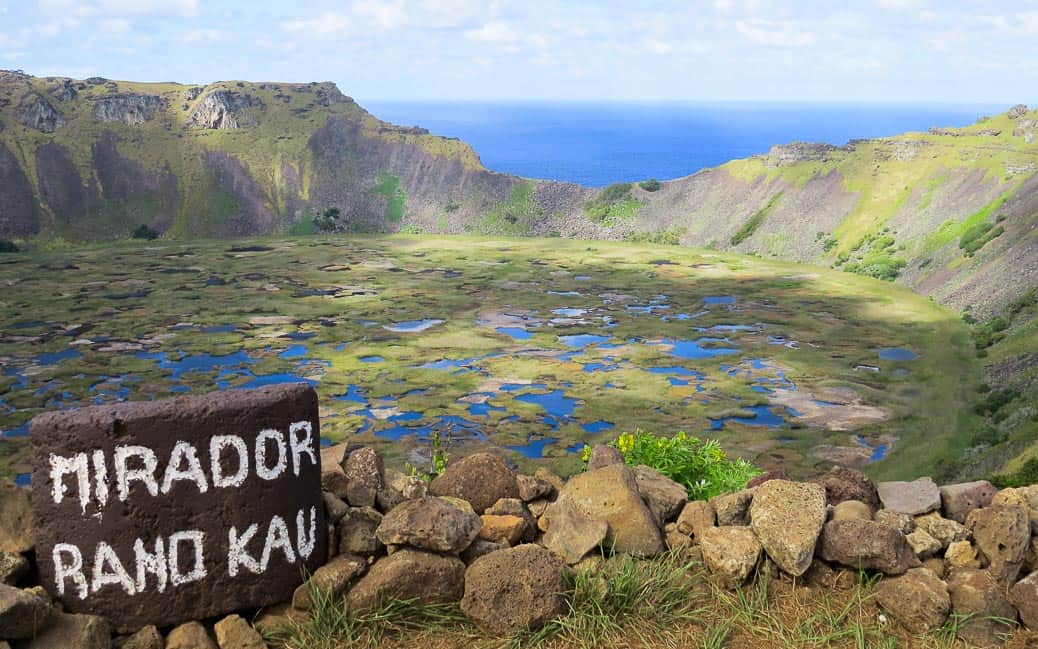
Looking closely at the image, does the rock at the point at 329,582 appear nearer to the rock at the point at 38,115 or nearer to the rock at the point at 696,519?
the rock at the point at 696,519

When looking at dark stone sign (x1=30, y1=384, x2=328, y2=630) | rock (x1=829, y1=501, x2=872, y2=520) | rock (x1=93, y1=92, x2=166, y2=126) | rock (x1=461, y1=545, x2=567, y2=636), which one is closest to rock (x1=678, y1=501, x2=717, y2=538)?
rock (x1=829, y1=501, x2=872, y2=520)

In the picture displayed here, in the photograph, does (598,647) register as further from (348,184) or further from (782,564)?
(348,184)

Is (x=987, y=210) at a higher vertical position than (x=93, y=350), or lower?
higher

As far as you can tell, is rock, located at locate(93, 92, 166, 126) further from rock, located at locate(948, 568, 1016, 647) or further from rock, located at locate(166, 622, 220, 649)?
rock, located at locate(948, 568, 1016, 647)

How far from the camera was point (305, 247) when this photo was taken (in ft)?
Answer: 314

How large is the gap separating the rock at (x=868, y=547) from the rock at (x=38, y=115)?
127322mm

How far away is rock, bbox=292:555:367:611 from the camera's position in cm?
779

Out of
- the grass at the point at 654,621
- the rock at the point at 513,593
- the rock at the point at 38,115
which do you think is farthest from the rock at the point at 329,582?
the rock at the point at 38,115

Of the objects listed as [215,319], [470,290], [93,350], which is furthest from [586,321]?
[93,350]

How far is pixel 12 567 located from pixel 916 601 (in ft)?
25.5

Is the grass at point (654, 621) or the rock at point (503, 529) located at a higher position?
the rock at point (503, 529)

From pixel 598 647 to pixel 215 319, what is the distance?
179 ft

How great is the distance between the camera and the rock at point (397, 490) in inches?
358

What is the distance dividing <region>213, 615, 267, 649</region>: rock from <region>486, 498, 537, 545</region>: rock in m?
2.56
